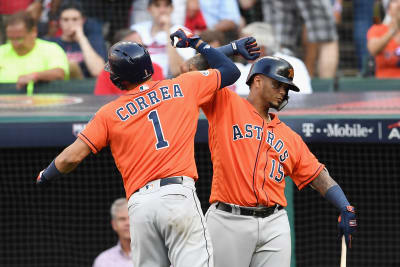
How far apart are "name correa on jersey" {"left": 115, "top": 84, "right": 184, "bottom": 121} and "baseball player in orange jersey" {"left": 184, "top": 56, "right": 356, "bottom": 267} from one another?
34 centimetres

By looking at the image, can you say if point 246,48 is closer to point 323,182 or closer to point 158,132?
point 158,132

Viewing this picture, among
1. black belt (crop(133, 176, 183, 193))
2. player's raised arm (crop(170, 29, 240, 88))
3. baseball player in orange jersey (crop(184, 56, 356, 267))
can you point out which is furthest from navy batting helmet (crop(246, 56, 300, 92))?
black belt (crop(133, 176, 183, 193))

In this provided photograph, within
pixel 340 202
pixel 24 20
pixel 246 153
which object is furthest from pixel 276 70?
pixel 24 20

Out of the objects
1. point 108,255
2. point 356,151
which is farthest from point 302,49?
point 108,255

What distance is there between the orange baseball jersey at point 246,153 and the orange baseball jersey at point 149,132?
28 centimetres

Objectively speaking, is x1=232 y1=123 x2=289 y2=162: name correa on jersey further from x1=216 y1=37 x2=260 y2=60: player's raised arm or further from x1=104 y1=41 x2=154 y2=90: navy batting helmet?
x1=104 y1=41 x2=154 y2=90: navy batting helmet

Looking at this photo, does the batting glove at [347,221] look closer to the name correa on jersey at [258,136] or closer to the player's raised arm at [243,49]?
the name correa on jersey at [258,136]

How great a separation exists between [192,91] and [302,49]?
4.10m

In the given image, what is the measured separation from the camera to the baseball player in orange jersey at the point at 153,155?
3969 millimetres

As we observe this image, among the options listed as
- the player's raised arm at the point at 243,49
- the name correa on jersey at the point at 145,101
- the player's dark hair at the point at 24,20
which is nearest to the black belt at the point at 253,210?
the name correa on jersey at the point at 145,101

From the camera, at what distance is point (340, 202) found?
4.44m

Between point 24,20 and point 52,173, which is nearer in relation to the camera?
point 52,173

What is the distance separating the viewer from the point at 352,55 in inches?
332

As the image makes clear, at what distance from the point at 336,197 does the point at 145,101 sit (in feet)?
3.86
